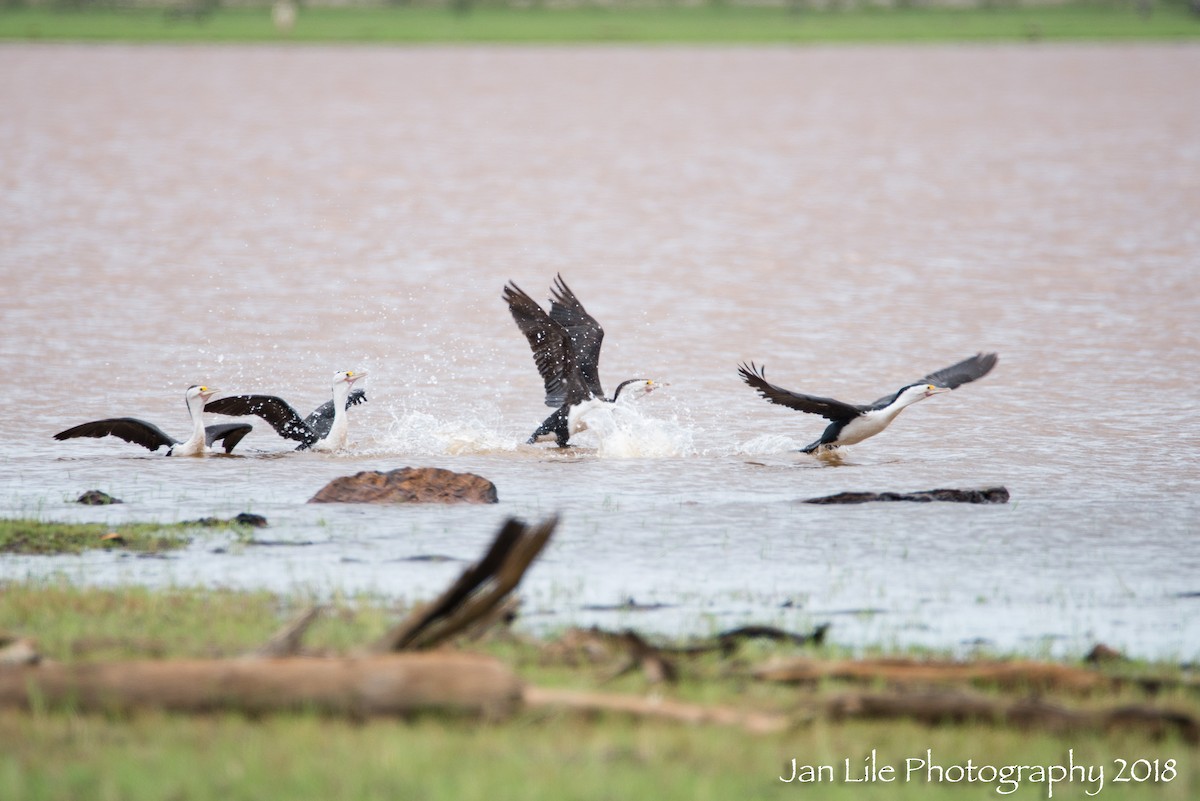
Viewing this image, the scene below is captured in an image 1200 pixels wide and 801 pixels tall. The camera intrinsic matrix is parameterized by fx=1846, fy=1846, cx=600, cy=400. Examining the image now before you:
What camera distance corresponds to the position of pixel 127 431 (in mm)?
12156

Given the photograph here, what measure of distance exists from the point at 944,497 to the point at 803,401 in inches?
78.6

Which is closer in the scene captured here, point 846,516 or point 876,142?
point 846,516

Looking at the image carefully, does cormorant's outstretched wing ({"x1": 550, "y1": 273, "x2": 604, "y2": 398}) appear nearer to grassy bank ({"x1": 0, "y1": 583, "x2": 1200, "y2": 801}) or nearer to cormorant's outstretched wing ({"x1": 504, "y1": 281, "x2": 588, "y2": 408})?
cormorant's outstretched wing ({"x1": 504, "y1": 281, "x2": 588, "y2": 408})

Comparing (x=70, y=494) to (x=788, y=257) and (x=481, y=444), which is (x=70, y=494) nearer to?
(x=481, y=444)

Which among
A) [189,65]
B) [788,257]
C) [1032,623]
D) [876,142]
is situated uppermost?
[189,65]

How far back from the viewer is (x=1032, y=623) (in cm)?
777

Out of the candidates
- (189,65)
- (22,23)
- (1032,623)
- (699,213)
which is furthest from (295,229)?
(22,23)

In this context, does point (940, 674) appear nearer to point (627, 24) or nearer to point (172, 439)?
point (172, 439)

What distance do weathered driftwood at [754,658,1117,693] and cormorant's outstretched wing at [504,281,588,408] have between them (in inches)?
267

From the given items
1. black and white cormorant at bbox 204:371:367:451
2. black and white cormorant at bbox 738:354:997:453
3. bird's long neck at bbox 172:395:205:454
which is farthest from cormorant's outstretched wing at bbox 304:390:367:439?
black and white cormorant at bbox 738:354:997:453

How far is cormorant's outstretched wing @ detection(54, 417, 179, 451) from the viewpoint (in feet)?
39.4

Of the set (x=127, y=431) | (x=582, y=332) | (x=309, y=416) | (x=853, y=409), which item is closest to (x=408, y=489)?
(x=127, y=431)

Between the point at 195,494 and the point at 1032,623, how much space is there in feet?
16.8

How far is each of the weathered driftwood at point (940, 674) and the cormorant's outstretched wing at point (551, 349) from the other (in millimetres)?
6781
